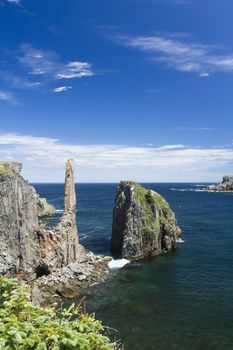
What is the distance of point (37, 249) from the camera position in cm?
6153

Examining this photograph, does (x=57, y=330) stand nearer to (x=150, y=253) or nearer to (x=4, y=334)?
(x=4, y=334)

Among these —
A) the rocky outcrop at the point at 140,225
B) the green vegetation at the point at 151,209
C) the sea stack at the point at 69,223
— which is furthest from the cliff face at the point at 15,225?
the green vegetation at the point at 151,209

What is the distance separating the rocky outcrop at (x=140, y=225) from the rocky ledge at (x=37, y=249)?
1053 centimetres

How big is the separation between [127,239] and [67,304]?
1148 inches

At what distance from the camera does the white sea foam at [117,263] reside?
73062mm

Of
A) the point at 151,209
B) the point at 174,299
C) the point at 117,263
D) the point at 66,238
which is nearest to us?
the point at 174,299

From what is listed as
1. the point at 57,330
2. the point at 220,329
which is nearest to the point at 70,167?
the point at 220,329

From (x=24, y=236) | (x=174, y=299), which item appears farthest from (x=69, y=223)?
(x=174, y=299)

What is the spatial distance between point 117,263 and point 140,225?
37.7 ft

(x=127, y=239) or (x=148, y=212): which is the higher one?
(x=148, y=212)

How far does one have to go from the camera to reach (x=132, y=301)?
54.4m

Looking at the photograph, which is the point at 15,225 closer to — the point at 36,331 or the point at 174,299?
the point at 174,299

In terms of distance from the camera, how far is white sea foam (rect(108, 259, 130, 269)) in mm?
73062

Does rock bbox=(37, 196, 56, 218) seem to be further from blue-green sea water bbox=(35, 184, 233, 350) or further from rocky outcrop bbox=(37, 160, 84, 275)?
rocky outcrop bbox=(37, 160, 84, 275)
